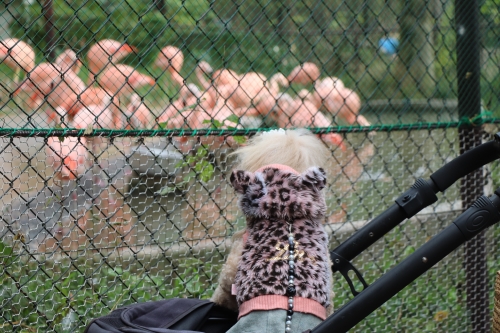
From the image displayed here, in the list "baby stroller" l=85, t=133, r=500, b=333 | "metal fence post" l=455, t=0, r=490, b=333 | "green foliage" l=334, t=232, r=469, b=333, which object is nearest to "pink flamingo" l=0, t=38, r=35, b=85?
"baby stroller" l=85, t=133, r=500, b=333

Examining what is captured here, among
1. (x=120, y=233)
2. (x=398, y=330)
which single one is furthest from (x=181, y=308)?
(x=398, y=330)

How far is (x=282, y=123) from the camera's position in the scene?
2.62 m

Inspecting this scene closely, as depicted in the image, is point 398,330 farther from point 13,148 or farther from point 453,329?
point 13,148

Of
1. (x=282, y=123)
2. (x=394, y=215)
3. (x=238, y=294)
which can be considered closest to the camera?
(x=238, y=294)

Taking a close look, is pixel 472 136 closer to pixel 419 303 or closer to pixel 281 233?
pixel 419 303

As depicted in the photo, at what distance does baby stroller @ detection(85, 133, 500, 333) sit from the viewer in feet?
4.58

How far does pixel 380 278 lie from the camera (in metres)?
1.42

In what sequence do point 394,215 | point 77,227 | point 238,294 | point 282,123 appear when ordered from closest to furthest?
point 238,294, point 394,215, point 77,227, point 282,123

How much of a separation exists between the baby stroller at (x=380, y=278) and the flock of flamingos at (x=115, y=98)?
634 millimetres

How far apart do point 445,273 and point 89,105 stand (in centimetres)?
198

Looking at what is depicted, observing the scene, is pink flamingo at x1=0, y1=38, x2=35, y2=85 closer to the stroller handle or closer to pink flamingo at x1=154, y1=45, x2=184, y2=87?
pink flamingo at x1=154, y1=45, x2=184, y2=87

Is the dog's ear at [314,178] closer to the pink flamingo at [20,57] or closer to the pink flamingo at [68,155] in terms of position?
the pink flamingo at [68,155]

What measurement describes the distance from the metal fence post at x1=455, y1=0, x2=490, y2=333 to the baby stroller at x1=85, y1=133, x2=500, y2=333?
1048 millimetres

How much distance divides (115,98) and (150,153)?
24cm
